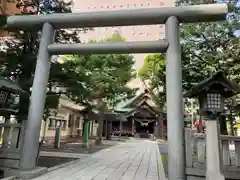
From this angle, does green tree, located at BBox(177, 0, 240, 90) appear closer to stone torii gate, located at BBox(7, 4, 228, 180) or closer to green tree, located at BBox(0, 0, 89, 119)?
stone torii gate, located at BBox(7, 4, 228, 180)

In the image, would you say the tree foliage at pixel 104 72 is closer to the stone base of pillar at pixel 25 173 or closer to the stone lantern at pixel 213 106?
the stone base of pillar at pixel 25 173

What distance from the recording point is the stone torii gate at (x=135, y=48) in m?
4.92

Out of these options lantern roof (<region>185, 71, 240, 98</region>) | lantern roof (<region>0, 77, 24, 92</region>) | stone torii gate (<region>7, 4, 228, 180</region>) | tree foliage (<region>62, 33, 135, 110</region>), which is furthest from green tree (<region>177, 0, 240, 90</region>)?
lantern roof (<region>0, 77, 24, 92</region>)

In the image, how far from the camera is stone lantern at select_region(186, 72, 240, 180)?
167 inches

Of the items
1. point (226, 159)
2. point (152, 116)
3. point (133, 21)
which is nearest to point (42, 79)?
point (133, 21)

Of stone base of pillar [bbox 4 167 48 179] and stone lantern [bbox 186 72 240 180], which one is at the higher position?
stone lantern [bbox 186 72 240 180]

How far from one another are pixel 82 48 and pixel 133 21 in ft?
5.47

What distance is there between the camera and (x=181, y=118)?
4980 millimetres

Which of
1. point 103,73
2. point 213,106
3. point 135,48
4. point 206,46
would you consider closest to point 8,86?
point 135,48

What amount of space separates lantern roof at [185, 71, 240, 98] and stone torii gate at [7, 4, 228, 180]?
640mm

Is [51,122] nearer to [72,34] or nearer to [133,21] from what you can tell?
[72,34]

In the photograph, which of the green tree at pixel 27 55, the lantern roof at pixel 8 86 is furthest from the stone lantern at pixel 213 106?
the green tree at pixel 27 55

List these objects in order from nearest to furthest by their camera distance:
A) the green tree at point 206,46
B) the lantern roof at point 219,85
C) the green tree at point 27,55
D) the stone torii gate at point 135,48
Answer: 1. the lantern roof at point 219,85
2. the stone torii gate at point 135,48
3. the green tree at point 27,55
4. the green tree at point 206,46

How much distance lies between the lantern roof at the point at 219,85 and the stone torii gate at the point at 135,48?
640 millimetres
